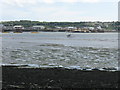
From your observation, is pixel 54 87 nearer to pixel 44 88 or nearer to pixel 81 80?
pixel 44 88

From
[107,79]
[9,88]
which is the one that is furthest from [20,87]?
[107,79]

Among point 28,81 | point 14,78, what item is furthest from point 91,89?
point 14,78

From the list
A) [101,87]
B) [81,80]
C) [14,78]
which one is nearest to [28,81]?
[14,78]

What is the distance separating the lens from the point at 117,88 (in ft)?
38.5

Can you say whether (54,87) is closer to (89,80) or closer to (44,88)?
(44,88)

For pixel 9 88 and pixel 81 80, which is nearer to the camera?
pixel 9 88

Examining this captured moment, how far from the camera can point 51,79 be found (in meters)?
14.1

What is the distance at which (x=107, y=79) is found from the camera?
14.5 metres

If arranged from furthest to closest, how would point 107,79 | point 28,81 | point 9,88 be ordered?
1. point 107,79
2. point 28,81
3. point 9,88

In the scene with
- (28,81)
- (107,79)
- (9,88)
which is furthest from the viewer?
(107,79)

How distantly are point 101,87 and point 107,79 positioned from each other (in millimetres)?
2573

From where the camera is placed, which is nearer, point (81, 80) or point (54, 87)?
point (54, 87)

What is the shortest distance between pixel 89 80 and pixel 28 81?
10.2 feet

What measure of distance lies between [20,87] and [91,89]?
3.04 m
